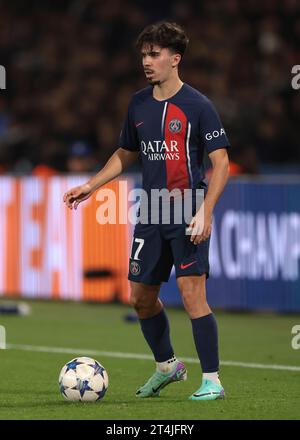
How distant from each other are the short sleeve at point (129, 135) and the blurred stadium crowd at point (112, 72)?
857 centimetres

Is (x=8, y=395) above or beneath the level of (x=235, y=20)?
beneath

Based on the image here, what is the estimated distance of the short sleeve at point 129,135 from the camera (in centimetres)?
777

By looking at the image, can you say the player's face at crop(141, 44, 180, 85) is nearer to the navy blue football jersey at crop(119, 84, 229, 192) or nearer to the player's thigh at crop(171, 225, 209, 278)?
the navy blue football jersey at crop(119, 84, 229, 192)

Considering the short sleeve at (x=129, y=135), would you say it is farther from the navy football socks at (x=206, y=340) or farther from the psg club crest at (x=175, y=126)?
the navy football socks at (x=206, y=340)

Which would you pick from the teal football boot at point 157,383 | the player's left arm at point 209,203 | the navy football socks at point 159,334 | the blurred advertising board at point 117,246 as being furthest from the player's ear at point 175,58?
the blurred advertising board at point 117,246

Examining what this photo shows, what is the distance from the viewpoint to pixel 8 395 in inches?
310

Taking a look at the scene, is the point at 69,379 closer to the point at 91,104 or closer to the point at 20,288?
the point at 20,288

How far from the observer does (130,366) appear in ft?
31.9

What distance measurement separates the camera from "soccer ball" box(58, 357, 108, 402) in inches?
294

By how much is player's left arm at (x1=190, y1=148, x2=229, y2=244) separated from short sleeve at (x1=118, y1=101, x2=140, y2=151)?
2.08 ft

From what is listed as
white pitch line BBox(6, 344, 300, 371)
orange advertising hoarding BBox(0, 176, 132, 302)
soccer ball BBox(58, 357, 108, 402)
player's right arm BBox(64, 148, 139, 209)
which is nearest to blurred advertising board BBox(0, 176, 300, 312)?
orange advertising hoarding BBox(0, 176, 132, 302)
